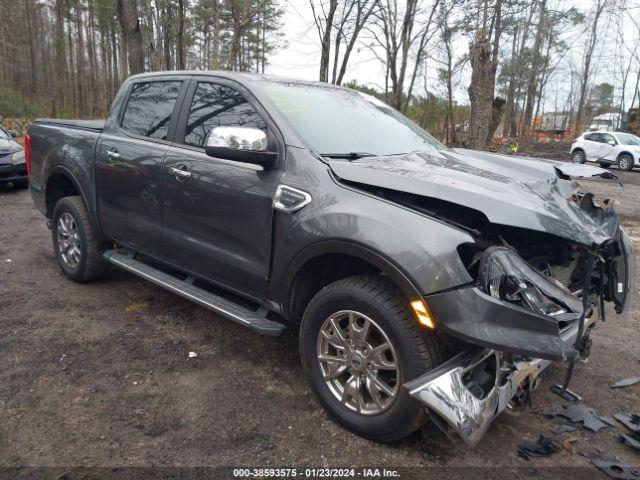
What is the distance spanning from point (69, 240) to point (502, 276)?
4159mm

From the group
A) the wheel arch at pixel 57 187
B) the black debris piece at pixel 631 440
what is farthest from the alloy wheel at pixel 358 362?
the wheel arch at pixel 57 187

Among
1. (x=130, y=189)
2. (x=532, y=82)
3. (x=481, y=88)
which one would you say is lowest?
(x=130, y=189)

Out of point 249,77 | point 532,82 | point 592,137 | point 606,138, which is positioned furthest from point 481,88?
point 532,82

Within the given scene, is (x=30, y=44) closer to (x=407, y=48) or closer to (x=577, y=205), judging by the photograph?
(x=407, y=48)

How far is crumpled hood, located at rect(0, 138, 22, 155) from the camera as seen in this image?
912 cm

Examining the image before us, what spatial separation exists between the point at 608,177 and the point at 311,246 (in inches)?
80.8

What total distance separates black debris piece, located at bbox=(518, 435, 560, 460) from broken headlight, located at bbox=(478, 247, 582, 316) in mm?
843

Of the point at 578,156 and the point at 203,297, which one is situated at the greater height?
the point at 578,156

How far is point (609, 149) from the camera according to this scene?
20.9 meters

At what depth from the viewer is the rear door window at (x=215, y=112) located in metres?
3.24

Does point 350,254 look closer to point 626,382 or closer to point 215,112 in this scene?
point 215,112

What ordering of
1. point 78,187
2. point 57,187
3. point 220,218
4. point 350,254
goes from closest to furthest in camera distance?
point 350,254 → point 220,218 → point 78,187 → point 57,187

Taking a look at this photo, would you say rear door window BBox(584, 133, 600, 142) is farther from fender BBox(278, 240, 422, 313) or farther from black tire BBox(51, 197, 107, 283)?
fender BBox(278, 240, 422, 313)

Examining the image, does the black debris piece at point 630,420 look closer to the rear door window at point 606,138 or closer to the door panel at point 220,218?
the door panel at point 220,218
